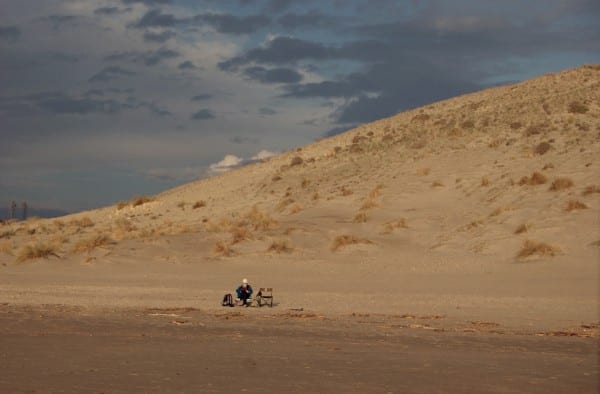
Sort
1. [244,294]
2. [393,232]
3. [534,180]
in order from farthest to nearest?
[534,180] < [393,232] < [244,294]

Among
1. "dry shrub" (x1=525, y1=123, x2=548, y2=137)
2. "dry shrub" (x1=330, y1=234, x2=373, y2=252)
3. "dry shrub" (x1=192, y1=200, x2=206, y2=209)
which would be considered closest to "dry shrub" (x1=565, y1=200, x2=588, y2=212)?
"dry shrub" (x1=330, y1=234, x2=373, y2=252)

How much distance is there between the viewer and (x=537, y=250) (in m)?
27.4

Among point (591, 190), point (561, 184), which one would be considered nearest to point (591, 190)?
point (591, 190)

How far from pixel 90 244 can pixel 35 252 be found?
6.67 ft

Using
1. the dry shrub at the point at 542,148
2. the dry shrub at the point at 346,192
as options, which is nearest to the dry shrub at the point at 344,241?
the dry shrub at the point at 346,192

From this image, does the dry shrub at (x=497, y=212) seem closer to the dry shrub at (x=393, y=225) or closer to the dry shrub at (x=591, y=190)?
the dry shrub at (x=591, y=190)

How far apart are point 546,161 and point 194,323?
2694 cm

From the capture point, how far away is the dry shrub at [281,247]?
30938mm

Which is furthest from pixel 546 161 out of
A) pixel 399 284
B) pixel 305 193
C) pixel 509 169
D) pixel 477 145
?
pixel 399 284

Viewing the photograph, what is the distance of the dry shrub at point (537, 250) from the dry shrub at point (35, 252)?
16860 mm

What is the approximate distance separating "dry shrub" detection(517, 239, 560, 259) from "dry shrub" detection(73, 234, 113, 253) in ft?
50.9

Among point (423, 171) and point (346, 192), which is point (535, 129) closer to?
point (423, 171)

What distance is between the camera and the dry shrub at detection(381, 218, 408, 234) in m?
33.9

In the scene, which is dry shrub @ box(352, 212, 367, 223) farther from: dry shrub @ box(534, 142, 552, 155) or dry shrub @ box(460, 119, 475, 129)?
dry shrub @ box(460, 119, 475, 129)
